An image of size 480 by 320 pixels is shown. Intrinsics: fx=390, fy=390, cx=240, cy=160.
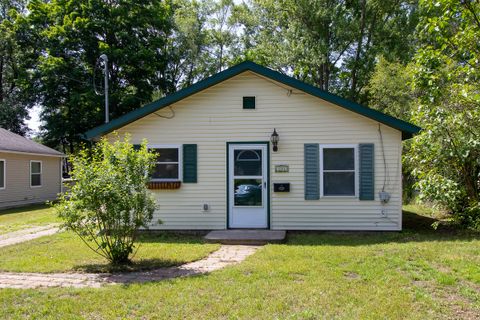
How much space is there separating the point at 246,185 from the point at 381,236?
320 centimetres

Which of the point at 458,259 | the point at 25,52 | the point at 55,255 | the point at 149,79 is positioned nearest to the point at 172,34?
the point at 149,79

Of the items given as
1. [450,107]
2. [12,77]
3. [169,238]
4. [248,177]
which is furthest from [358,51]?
[12,77]

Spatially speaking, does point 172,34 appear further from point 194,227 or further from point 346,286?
point 346,286

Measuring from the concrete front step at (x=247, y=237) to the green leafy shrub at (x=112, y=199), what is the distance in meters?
2.26

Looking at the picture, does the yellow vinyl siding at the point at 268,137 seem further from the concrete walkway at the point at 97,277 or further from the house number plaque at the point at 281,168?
the concrete walkway at the point at 97,277

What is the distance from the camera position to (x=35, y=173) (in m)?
18.2

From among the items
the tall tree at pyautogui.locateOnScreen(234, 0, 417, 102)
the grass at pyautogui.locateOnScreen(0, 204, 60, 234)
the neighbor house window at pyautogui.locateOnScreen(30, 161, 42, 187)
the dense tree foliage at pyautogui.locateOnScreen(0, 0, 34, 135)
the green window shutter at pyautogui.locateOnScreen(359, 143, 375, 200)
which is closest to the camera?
the green window shutter at pyautogui.locateOnScreen(359, 143, 375, 200)

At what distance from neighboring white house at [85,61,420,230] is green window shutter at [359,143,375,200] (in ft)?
0.07

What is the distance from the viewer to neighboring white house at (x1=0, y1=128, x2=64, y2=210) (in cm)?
1580

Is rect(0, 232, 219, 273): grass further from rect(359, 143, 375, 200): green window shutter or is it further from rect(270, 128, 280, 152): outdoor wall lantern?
rect(359, 143, 375, 200): green window shutter

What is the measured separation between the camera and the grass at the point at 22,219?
10733 mm

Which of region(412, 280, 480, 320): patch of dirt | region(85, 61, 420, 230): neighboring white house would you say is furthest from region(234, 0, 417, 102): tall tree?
region(412, 280, 480, 320): patch of dirt

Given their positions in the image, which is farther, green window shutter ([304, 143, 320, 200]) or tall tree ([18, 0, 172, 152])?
tall tree ([18, 0, 172, 152])

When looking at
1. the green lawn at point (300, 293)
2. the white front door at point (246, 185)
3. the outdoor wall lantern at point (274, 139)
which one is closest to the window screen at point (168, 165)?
the white front door at point (246, 185)
